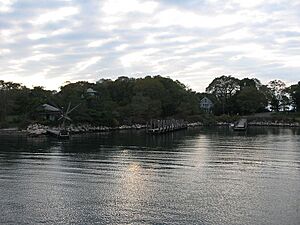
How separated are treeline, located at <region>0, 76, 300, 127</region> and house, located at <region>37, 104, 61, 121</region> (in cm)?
85

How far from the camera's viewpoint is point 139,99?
8938 centimetres

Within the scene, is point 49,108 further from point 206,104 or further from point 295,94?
point 295,94

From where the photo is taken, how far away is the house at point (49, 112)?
71375mm

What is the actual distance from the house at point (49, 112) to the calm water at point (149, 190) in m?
39.0

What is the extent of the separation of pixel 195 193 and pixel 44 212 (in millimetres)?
7078

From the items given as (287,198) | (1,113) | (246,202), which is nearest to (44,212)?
(246,202)

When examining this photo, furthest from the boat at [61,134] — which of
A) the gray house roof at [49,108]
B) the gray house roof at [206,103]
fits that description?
the gray house roof at [206,103]

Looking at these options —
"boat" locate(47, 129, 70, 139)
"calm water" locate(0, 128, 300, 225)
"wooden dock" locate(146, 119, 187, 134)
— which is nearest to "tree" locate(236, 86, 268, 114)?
"wooden dock" locate(146, 119, 187, 134)

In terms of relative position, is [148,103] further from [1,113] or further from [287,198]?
[287,198]

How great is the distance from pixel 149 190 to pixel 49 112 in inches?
2168

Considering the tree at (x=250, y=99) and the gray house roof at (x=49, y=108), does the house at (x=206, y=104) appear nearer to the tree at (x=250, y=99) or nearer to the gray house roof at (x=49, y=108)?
the tree at (x=250, y=99)

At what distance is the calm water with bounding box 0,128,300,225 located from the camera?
1559 cm

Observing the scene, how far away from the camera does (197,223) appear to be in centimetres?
1476

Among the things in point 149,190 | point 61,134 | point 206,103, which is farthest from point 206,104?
point 149,190
